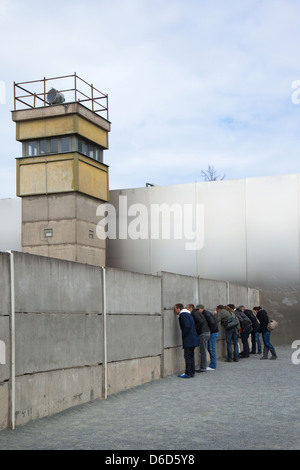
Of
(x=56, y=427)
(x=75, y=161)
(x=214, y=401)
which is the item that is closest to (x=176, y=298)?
(x=214, y=401)

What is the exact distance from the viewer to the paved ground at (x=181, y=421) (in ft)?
23.1

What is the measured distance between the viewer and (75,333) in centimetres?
1026

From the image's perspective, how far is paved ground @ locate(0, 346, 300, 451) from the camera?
23.1ft

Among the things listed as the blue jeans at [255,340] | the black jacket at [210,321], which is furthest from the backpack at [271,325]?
the blue jeans at [255,340]

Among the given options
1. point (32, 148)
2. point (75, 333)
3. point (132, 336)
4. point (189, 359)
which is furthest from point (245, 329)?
point (32, 148)

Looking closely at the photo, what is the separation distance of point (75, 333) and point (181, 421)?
2.67 m

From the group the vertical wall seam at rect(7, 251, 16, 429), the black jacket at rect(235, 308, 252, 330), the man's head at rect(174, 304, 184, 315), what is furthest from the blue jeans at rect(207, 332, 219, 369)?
the vertical wall seam at rect(7, 251, 16, 429)

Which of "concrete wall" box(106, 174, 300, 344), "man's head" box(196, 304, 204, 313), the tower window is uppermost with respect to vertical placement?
the tower window

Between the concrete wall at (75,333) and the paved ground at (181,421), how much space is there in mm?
346

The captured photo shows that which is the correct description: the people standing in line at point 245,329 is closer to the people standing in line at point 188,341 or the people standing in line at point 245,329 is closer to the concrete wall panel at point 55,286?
the people standing in line at point 188,341

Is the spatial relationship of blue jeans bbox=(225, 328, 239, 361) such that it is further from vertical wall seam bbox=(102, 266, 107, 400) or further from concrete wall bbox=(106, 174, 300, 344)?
concrete wall bbox=(106, 174, 300, 344)

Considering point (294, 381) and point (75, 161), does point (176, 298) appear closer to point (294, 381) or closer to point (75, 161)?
point (294, 381)

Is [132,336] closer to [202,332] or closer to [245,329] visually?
[202,332]

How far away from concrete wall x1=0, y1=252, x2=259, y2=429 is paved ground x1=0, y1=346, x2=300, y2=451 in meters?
0.35
